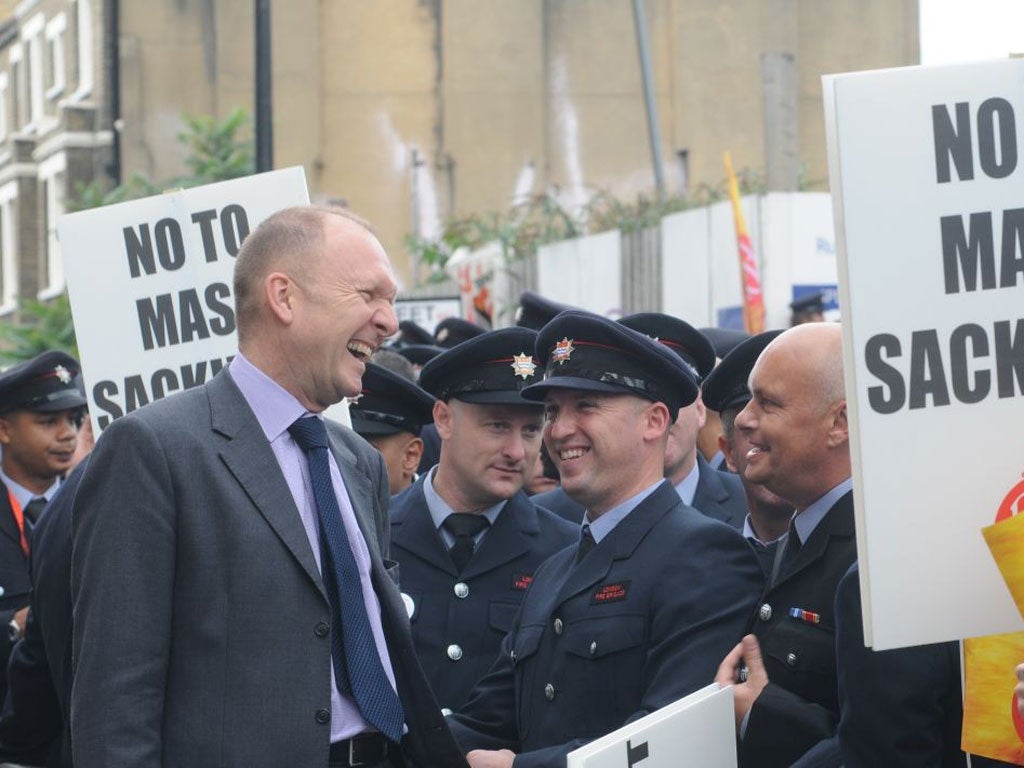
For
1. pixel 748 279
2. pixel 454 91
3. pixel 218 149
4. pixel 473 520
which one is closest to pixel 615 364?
→ pixel 473 520

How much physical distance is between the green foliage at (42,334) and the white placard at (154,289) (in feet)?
62.3

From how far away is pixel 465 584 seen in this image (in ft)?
20.3

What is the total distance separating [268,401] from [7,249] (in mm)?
40363

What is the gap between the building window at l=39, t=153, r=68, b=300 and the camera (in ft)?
126

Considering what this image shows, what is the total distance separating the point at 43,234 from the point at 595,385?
37.4 meters

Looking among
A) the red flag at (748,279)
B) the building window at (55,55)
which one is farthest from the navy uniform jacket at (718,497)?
the building window at (55,55)

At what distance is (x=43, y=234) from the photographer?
135 feet

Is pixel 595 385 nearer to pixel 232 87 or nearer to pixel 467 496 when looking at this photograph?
pixel 467 496

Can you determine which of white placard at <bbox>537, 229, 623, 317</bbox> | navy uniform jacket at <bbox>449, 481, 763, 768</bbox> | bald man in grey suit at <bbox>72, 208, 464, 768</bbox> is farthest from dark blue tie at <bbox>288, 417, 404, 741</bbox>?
white placard at <bbox>537, 229, 623, 317</bbox>

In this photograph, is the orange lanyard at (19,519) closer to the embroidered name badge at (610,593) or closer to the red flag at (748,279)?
the embroidered name badge at (610,593)

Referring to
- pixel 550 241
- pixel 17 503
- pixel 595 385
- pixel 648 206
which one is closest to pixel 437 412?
pixel 595 385

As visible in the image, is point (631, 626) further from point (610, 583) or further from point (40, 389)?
point (40, 389)

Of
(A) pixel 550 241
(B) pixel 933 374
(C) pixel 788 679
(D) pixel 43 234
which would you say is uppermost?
(D) pixel 43 234

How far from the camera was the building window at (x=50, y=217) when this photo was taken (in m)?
38.5
